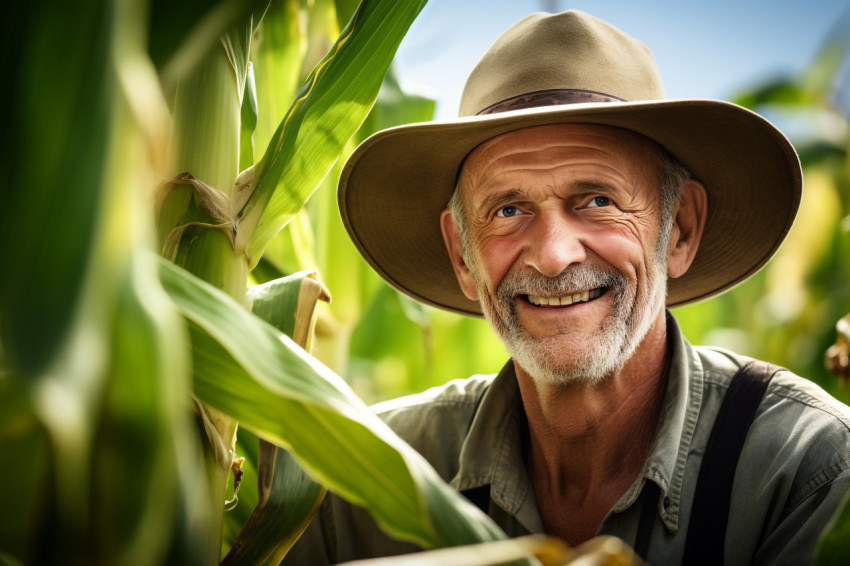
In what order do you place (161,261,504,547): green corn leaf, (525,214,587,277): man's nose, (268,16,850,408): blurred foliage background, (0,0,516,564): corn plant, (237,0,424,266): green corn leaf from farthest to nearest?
1. (268,16,850,408): blurred foliage background
2. (525,214,587,277): man's nose
3. (237,0,424,266): green corn leaf
4. (161,261,504,547): green corn leaf
5. (0,0,516,564): corn plant

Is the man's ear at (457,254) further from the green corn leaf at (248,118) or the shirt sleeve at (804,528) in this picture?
the shirt sleeve at (804,528)

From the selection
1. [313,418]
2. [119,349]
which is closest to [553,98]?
[313,418]

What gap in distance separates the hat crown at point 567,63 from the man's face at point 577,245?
8 cm

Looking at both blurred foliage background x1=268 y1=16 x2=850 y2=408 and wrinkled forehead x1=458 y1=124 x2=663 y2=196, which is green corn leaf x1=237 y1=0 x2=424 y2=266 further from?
blurred foliage background x1=268 y1=16 x2=850 y2=408

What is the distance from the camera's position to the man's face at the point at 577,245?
154 cm

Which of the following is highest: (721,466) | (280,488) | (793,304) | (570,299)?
(570,299)

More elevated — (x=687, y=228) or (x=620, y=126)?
(x=620, y=126)

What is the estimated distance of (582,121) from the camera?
5.03 feet

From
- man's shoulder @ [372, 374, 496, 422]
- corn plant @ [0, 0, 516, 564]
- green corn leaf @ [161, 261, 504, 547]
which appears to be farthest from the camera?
man's shoulder @ [372, 374, 496, 422]

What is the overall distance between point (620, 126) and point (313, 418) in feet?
3.58

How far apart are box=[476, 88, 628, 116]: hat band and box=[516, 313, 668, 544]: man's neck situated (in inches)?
19.1

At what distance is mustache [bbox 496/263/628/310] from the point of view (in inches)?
60.1

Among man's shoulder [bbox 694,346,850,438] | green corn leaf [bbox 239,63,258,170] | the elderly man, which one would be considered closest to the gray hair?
the elderly man

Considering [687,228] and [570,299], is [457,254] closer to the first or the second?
[570,299]
